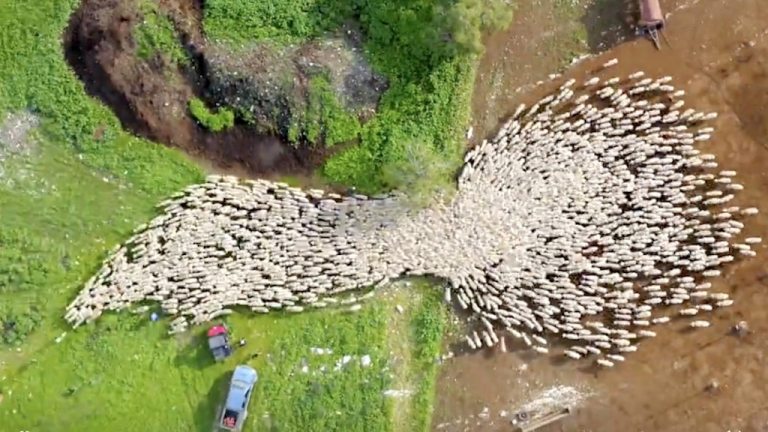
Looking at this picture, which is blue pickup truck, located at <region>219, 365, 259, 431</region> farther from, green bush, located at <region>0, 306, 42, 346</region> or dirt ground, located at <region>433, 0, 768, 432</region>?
green bush, located at <region>0, 306, 42, 346</region>

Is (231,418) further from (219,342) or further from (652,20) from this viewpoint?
(652,20)

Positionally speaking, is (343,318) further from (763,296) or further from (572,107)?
(763,296)

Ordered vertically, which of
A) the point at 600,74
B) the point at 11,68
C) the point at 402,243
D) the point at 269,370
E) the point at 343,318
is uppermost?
the point at 600,74

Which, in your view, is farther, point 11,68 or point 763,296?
point 11,68

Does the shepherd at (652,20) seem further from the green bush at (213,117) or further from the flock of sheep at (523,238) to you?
the green bush at (213,117)

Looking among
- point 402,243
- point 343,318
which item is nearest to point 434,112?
point 402,243

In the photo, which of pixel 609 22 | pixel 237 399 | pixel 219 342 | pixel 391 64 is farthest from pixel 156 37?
pixel 609 22
